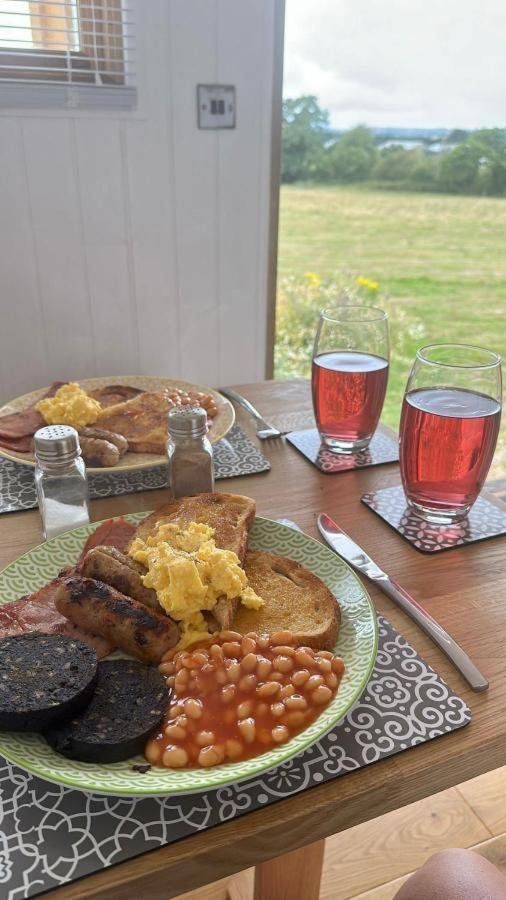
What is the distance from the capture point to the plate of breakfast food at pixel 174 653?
645mm

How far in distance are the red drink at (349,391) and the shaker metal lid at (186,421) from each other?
275 millimetres

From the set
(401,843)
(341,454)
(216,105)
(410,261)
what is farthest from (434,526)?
(410,261)

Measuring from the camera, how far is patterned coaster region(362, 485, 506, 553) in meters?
1.06

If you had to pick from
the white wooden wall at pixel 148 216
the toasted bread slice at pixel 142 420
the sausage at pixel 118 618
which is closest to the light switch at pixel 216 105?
the white wooden wall at pixel 148 216

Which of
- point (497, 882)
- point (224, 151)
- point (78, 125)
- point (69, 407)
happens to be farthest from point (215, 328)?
point (497, 882)

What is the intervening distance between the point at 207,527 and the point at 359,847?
43.9 inches

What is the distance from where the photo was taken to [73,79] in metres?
1.80

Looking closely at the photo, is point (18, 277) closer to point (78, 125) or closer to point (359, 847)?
point (78, 125)

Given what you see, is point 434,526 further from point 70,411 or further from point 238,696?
point 70,411

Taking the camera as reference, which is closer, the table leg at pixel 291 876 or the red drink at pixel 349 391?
the table leg at pixel 291 876

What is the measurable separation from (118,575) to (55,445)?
27 centimetres

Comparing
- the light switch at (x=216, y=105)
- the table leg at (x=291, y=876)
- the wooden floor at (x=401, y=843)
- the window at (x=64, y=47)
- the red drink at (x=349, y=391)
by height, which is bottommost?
the wooden floor at (x=401, y=843)

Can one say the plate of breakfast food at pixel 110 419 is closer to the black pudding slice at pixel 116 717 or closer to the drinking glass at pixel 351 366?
the drinking glass at pixel 351 366

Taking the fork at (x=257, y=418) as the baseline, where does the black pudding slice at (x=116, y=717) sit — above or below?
above
